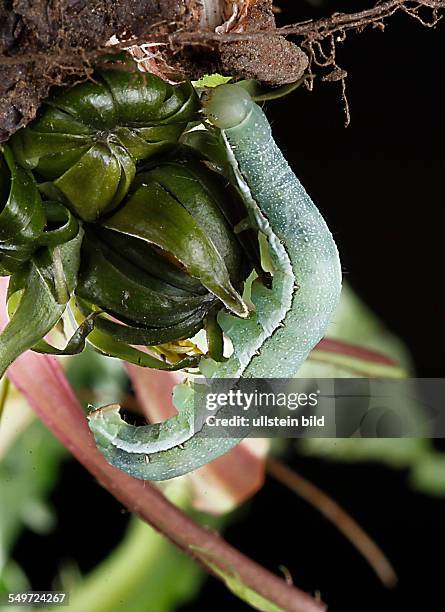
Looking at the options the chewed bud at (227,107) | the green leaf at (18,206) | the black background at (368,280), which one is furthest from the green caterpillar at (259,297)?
the black background at (368,280)

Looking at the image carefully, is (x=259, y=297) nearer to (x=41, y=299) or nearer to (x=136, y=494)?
(x=41, y=299)

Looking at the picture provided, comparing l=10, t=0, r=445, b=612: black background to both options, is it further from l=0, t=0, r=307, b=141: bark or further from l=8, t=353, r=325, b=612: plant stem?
l=0, t=0, r=307, b=141: bark

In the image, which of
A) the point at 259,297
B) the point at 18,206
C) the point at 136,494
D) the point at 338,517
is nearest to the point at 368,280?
the point at 338,517

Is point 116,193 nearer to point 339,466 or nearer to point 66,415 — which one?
point 66,415

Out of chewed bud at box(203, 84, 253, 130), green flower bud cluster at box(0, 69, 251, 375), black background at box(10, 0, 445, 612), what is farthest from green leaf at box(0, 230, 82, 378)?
black background at box(10, 0, 445, 612)

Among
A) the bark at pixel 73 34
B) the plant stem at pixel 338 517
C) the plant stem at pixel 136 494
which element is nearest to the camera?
the bark at pixel 73 34

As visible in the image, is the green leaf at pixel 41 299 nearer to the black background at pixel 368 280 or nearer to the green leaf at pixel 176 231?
the green leaf at pixel 176 231

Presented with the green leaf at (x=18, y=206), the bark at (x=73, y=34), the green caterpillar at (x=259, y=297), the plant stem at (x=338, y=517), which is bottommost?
the plant stem at (x=338, y=517)
